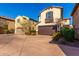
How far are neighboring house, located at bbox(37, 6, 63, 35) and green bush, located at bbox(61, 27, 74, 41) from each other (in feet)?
1.95

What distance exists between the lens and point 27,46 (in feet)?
36.3

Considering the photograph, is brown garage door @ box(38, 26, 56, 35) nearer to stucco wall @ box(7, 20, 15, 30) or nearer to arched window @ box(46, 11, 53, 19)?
arched window @ box(46, 11, 53, 19)

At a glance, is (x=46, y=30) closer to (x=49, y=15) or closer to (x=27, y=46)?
(x=49, y=15)

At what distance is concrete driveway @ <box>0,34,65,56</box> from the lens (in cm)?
969

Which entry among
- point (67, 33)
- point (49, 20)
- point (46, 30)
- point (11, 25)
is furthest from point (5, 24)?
point (67, 33)

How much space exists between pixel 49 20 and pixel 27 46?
315cm

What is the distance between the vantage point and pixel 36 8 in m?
11.5

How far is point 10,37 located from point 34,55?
151 inches

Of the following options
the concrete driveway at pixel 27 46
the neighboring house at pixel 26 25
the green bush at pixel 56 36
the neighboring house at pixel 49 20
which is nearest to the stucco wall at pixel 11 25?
the neighboring house at pixel 26 25

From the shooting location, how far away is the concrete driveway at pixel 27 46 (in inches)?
381

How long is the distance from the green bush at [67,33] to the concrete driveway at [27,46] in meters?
0.99

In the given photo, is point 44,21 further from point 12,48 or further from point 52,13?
point 12,48

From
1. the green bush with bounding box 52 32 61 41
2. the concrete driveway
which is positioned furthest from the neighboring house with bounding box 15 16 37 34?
the green bush with bounding box 52 32 61 41

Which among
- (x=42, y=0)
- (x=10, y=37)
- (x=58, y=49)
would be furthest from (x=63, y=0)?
(x=10, y=37)
